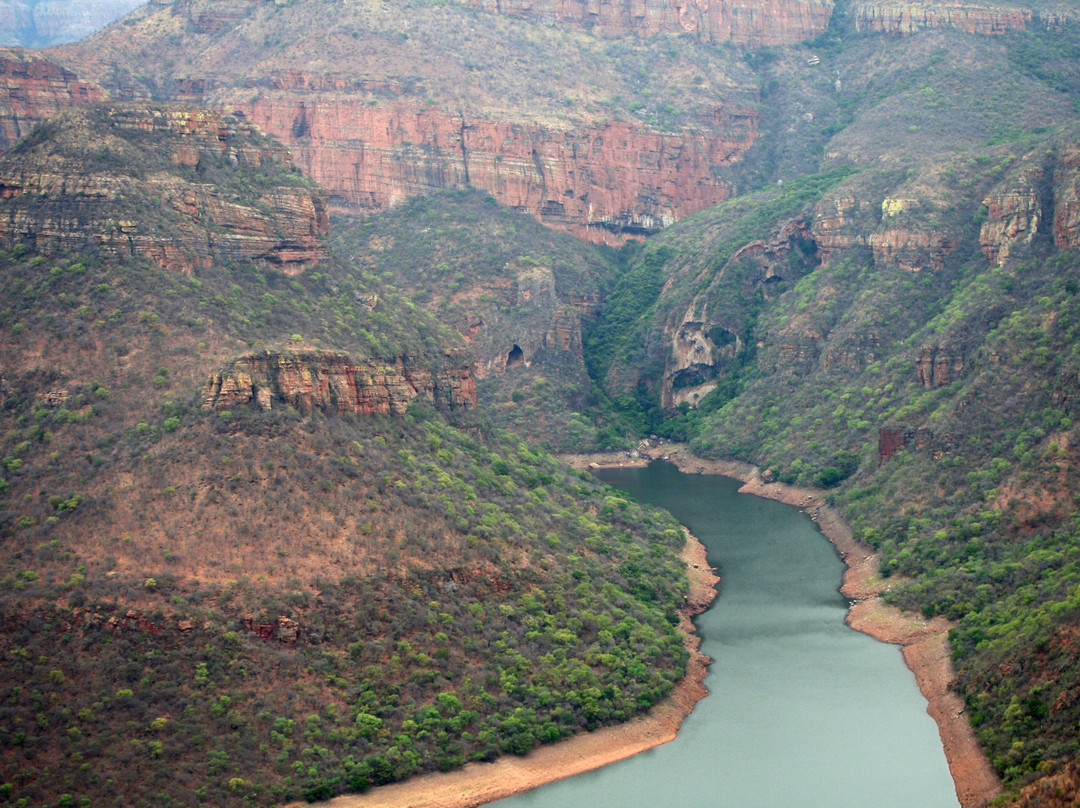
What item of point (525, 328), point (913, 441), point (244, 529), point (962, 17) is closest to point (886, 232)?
point (913, 441)

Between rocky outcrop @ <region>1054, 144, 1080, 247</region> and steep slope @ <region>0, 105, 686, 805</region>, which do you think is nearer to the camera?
steep slope @ <region>0, 105, 686, 805</region>

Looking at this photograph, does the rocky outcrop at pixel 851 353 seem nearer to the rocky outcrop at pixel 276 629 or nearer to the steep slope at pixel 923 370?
the steep slope at pixel 923 370

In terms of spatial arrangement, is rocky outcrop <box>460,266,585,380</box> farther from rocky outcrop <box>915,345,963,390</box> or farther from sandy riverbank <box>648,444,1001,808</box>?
rocky outcrop <box>915,345,963,390</box>

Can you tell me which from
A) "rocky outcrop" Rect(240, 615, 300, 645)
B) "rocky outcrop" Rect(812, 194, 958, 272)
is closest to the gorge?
"rocky outcrop" Rect(240, 615, 300, 645)

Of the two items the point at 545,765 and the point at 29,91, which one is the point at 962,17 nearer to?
the point at 29,91

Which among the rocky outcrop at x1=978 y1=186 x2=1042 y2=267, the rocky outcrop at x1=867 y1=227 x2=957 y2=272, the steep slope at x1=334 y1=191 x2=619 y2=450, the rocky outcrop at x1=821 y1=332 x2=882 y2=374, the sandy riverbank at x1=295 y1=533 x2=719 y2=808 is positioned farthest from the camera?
the steep slope at x1=334 y1=191 x2=619 y2=450

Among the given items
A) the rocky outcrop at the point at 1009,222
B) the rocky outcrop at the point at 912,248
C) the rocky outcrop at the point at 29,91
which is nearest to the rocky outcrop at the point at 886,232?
the rocky outcrop at the point at 912,248

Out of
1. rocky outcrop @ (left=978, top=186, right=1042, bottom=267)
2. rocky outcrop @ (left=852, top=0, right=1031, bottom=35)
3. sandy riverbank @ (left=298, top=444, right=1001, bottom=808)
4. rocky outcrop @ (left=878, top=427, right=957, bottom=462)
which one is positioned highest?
rocky outcrop @ (left=852, top=0, right=1031, bottom=35)
